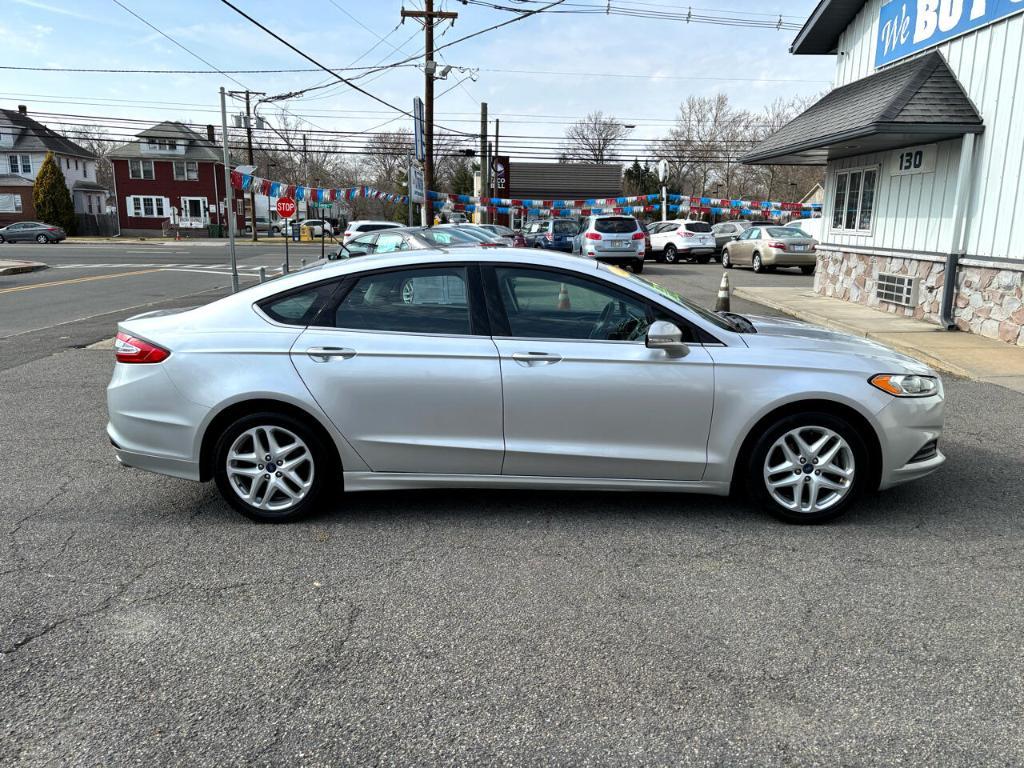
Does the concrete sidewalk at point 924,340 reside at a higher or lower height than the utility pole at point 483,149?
lower

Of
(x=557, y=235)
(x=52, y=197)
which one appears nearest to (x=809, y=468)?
(x=557, y=235)

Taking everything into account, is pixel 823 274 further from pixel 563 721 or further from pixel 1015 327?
pixel 563 721

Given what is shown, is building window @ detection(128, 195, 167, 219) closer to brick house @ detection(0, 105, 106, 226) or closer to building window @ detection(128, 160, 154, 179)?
building window @ detection(128, 160, 154, 179)

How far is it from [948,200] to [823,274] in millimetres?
4580

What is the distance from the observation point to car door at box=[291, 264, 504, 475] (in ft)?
13.8

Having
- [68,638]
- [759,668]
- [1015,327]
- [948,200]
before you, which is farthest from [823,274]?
[68,638]

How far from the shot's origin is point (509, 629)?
329 cm

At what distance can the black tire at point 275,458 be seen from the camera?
4.27 metres

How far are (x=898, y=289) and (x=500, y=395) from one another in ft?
36.7

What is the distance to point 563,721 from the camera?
106 inches

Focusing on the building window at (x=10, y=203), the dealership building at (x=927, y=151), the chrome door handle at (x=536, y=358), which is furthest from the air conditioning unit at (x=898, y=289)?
the building window at (x=10, y=203)

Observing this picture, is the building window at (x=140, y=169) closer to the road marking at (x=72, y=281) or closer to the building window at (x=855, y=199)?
the road marking at (x=72, y=281)

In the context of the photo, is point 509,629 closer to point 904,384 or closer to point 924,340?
point 904,384

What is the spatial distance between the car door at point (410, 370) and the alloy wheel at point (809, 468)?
1568 mm
